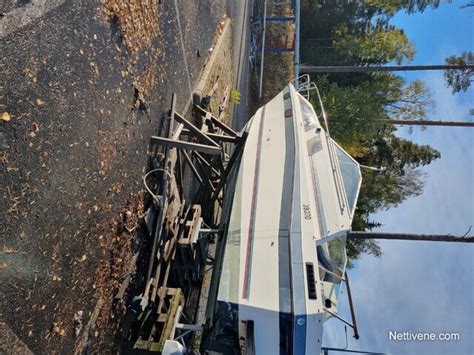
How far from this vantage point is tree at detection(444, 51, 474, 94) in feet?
38.8

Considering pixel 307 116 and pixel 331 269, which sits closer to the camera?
pixel 331 269

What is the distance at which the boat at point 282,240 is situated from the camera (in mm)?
3381

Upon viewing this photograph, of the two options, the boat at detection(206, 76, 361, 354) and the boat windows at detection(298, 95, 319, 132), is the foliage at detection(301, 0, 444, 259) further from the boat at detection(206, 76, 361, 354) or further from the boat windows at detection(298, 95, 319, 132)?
the boat at detection(206, 76, 361, 354)

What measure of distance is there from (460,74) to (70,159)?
12.9 meters

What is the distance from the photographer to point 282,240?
12.8 feet

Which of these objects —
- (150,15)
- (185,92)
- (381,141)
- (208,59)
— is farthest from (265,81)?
(150,15)

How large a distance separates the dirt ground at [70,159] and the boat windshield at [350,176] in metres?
2.91

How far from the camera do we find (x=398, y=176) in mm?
13133

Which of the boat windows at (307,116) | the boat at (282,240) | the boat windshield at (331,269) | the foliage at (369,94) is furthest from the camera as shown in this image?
the foliage at (369,94)

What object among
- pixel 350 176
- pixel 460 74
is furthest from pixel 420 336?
pixel 460 74

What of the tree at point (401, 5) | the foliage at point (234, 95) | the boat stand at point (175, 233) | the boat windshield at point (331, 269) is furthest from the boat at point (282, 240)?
the tree at point (401, 5)

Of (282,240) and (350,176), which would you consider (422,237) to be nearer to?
(350,176)

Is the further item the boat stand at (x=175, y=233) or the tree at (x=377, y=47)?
the tree at (x=377, y=47)

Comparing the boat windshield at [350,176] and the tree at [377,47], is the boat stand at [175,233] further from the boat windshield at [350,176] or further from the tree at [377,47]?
the tree at [377,47]
